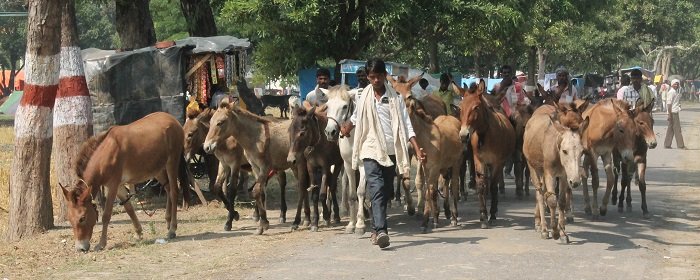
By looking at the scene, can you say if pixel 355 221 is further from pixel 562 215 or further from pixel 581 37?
pixel 581 37

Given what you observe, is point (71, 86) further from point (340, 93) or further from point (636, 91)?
point (636, 91)

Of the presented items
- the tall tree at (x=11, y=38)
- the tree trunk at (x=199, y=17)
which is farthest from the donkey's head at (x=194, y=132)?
the tall tree at (x=11, y=38)

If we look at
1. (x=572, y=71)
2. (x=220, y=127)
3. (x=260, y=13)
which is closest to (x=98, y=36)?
(x=572, y=71)

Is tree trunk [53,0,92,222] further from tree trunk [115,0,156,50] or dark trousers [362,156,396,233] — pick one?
dark trousers [362,156,396,233]

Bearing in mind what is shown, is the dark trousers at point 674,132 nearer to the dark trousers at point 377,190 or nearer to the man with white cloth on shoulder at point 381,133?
the man with white cloth on shoulder at point 381,133

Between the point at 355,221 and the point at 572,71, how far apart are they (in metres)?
58.2

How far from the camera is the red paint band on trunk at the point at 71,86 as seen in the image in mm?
13984

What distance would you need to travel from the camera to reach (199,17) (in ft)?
63.8

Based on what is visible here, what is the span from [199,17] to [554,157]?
9.97 m

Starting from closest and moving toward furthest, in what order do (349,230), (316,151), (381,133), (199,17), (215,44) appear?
1. (381,133)
2. (349,230)
3. (316,151)
4. (215,44)
5. (199,17)

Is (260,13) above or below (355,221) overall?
above

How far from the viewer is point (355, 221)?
12695mm

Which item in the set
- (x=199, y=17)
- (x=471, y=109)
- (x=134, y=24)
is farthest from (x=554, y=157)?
(x=199, y=17)

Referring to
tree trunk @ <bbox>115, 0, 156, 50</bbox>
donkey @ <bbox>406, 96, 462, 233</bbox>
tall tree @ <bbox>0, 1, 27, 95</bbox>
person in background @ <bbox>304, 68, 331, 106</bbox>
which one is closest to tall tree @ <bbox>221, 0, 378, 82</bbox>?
tree trunk @ <bbox>115, 0, 156, 50</bbox>
